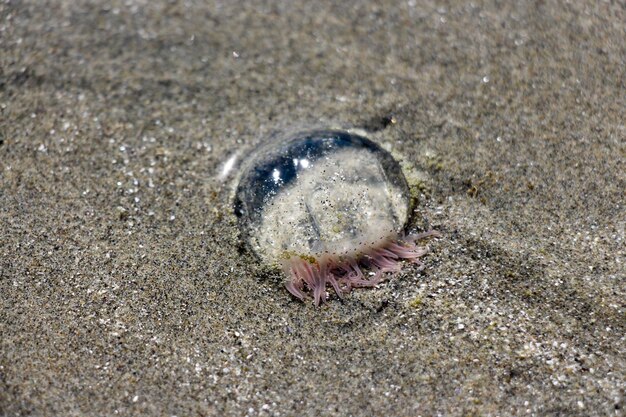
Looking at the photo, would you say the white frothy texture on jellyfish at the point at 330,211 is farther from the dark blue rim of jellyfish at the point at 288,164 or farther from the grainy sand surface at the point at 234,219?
the grainy sand surface at the point at 234,219

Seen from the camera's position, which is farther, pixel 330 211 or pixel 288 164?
pixel 288 164

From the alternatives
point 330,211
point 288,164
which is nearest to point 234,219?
point 288,164

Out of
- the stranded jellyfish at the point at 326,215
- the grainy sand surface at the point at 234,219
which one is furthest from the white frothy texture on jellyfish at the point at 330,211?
the grainy sand surface at the point at 234,219

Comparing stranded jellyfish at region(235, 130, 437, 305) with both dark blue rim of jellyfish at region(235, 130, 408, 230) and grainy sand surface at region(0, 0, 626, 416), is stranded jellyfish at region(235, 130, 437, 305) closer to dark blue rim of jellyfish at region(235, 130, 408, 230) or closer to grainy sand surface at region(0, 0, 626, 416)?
dark blue rim of jellyfish at region(235, 130, 408, 230)

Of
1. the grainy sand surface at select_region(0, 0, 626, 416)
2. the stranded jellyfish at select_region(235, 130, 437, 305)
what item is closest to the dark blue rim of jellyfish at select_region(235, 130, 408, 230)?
the stranded jellyfish at select_region(235, 130, 437, 305)

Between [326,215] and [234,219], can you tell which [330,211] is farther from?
[234,219]

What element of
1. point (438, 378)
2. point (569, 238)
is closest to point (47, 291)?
point (438, 378)

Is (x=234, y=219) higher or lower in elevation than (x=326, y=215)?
lower
